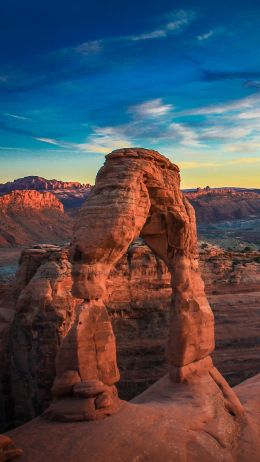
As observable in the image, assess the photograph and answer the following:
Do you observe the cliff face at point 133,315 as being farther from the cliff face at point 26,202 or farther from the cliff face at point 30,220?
the cliff face at point 26,202

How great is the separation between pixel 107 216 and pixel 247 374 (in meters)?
12.9

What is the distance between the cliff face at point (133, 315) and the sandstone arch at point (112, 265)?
4180 millimetres

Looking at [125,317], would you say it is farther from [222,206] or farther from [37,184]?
[37,184]

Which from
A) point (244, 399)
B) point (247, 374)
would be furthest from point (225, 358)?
point (244, 399)

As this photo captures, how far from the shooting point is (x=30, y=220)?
101250 mm

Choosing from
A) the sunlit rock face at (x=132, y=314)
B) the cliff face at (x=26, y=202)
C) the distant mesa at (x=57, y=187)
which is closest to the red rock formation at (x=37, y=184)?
the distant mesa at (x=57, y=187)

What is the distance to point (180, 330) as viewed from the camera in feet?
41.0

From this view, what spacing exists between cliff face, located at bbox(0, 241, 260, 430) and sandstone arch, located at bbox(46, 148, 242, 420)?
4.18 metres

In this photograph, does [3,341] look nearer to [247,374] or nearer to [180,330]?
[180,330]

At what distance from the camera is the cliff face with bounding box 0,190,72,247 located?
8925cm

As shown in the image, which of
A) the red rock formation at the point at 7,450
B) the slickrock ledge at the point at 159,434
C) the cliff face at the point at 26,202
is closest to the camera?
the red rock formation at the point at 7,450

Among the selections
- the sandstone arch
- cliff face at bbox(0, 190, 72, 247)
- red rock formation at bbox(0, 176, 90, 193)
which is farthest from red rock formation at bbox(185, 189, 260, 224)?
the sandstone arch

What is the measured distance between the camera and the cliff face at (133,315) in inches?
594

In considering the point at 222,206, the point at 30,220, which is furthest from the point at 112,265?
the point at 222,206
